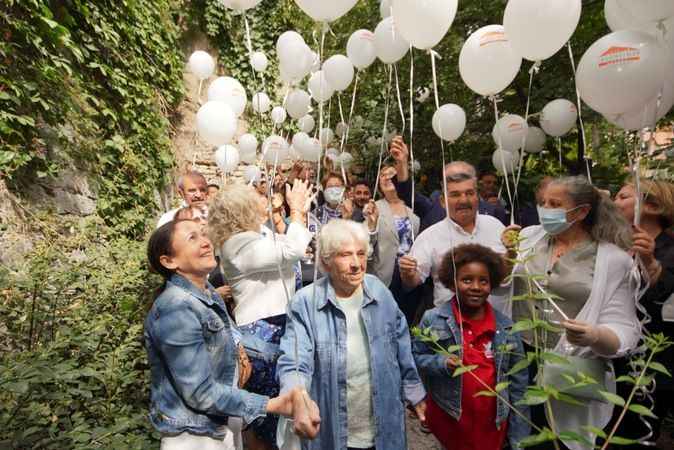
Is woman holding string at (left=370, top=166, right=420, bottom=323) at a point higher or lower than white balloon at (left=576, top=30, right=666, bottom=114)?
lower

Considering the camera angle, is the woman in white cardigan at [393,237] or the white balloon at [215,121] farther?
the white balloon at [215,121]

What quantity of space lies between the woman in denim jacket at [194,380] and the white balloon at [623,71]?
174cm

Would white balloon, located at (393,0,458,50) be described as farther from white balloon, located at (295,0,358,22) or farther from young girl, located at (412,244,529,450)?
young girl, located at (412,244,529,450)

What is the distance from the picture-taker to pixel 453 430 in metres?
1.86

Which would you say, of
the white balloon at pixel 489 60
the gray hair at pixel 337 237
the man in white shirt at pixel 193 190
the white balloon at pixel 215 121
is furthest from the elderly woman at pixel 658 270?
the white balloon at pixel 215 121

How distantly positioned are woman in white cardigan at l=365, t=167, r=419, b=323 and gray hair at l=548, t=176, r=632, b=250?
1.19 metres

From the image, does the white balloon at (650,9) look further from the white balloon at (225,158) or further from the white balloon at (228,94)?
the white balloon at (225,158)

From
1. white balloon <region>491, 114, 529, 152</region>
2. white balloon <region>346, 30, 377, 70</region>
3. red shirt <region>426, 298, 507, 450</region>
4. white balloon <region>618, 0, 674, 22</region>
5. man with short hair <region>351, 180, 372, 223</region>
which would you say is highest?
white balloon <region>346, 30, 377, 70</region>

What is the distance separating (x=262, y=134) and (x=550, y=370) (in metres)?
8.08

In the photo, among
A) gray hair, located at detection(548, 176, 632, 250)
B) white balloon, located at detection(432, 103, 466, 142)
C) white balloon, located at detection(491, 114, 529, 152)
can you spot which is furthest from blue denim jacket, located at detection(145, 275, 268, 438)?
white balloon, located at detection(491, 114, 529, 152)

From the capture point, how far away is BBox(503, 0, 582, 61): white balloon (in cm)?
Result: 191

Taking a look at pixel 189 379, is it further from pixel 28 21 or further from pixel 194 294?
pixel 28 21

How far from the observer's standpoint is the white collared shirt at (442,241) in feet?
7.88

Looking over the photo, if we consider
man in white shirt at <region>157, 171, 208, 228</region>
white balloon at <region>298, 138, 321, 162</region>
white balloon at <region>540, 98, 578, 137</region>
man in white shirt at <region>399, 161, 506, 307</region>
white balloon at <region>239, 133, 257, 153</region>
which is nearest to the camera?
man in white shirt at <region>399, 161, 506, 307</region>
